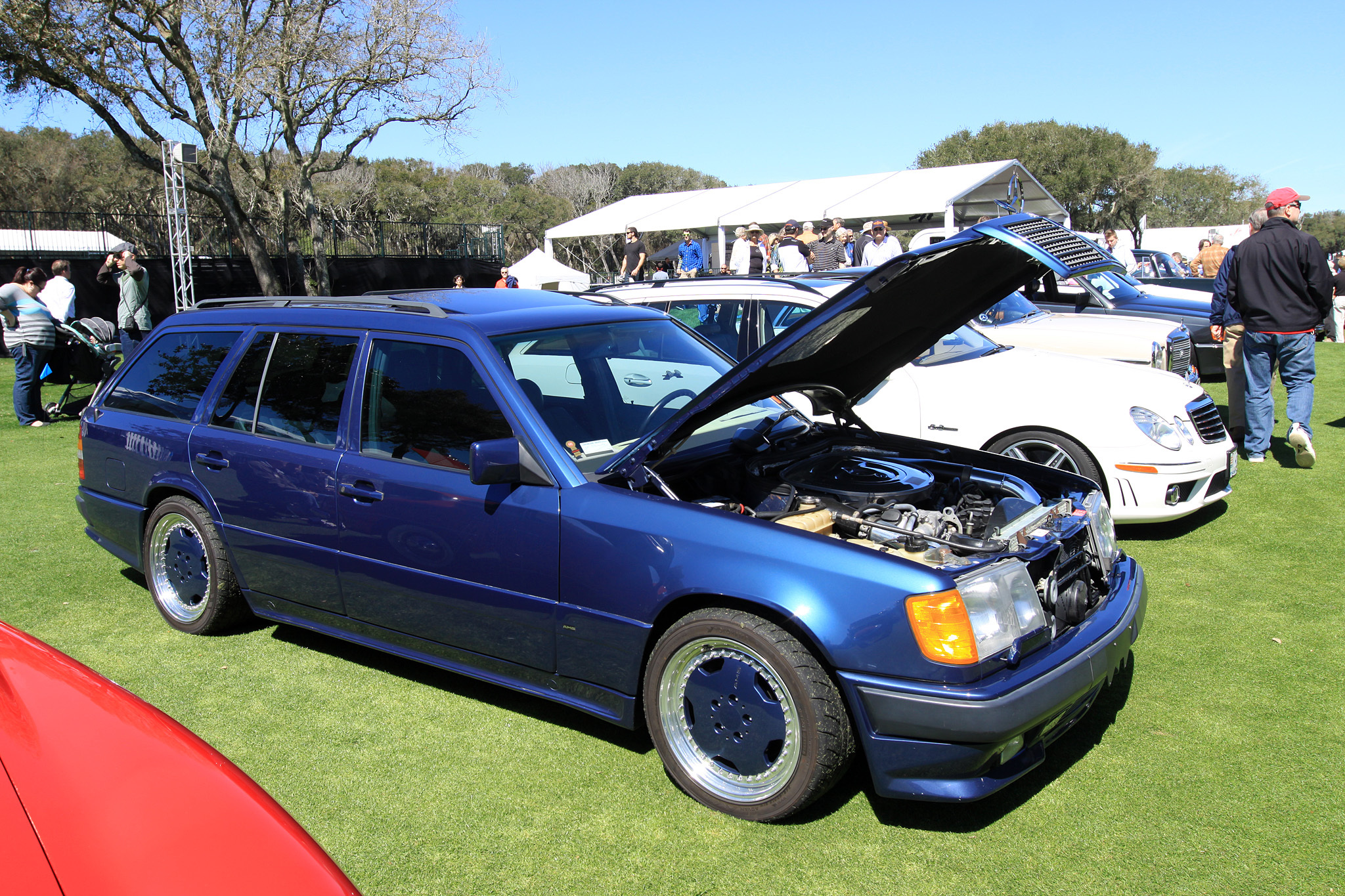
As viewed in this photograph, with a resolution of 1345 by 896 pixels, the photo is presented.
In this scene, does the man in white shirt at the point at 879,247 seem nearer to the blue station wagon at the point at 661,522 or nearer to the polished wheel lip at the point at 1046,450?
the polished wheel lip at the point at 1046,450

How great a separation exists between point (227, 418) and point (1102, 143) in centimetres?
5747

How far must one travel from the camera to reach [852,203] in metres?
23.6

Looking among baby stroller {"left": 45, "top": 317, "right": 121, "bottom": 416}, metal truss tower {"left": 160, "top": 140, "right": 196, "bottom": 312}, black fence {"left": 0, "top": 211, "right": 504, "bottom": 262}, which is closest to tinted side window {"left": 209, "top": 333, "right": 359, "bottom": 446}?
baby stroller {"left": 45, "top": 317, "right": 121, "bottom": 416}

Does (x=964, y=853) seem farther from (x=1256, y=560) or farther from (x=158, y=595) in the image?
(x=158, y=595)

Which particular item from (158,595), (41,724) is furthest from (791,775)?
(158,595)

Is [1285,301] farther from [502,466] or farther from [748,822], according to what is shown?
[502,466]

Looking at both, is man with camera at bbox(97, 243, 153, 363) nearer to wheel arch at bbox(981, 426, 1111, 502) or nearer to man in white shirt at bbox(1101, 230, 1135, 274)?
wheel arch at bbox(981, 426, 1111, 502)

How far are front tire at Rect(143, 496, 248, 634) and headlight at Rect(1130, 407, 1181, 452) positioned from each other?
4986 mm

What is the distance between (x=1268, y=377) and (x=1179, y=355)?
176 centimetres

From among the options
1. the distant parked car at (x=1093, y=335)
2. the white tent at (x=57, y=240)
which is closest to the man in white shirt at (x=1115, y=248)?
the distant parked car at (x=1093, y=335)

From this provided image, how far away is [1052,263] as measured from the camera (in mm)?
2873

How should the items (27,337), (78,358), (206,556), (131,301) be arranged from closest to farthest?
(206,556) → (27,337) → (78,358) → (131,301)

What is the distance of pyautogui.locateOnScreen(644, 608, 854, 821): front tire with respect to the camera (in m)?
2.83

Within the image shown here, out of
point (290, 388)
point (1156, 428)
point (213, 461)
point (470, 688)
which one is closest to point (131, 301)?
point (213, 461)
